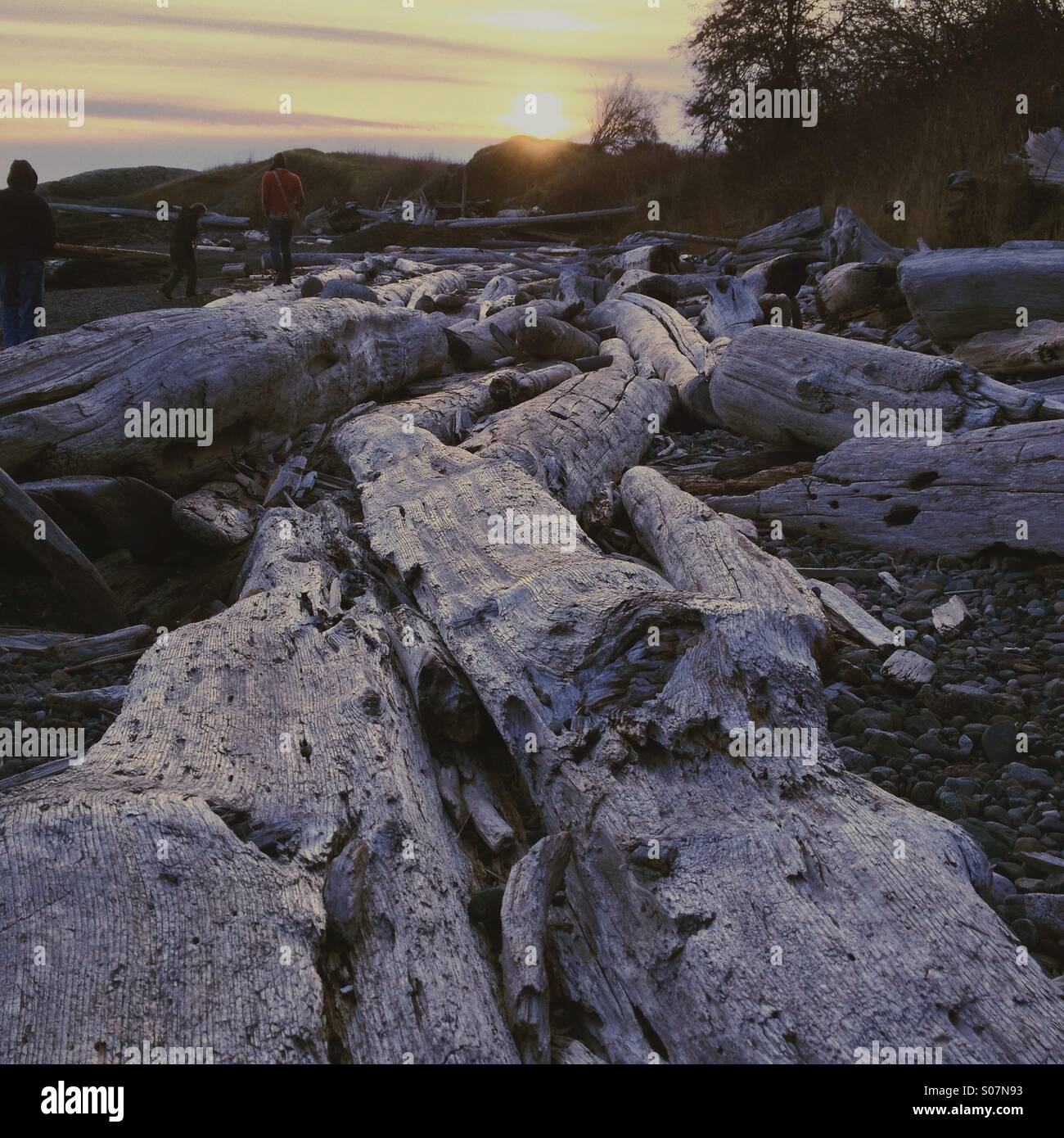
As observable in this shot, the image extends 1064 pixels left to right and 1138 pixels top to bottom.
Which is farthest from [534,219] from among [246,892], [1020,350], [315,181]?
[246,892]

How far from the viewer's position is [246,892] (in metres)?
2.22

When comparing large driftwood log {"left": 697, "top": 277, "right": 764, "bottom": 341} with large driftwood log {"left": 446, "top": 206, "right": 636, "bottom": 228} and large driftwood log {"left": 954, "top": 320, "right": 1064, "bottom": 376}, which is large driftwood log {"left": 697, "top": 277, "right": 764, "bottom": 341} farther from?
large driftwood log {"left": 446, "top": 206, "right": 636, "bottom": 228}

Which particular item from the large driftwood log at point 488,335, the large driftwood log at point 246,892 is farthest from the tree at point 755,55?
the large driftwood log at point 246,892

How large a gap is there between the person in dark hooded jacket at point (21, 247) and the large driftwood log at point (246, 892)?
8.73 metres

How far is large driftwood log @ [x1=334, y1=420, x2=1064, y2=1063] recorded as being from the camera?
201 centimetres

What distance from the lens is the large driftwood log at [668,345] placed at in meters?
8.11

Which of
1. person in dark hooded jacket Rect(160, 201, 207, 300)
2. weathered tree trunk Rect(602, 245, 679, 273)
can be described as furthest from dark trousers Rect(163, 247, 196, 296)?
weathered tree trunk Rect(602, 245, 679, 273)

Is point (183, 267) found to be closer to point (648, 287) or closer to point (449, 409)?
point (648, 287)

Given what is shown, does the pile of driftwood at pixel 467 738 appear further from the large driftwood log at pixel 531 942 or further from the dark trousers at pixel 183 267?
the dark trousers at pixel 183 267

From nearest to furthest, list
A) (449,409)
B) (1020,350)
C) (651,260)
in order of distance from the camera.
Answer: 1. (449,409)
2. (1020,350)
3. (651,260)

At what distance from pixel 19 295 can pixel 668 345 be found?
707cm

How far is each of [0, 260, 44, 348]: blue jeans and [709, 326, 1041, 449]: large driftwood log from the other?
296 inches

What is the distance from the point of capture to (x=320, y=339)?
6824mm
